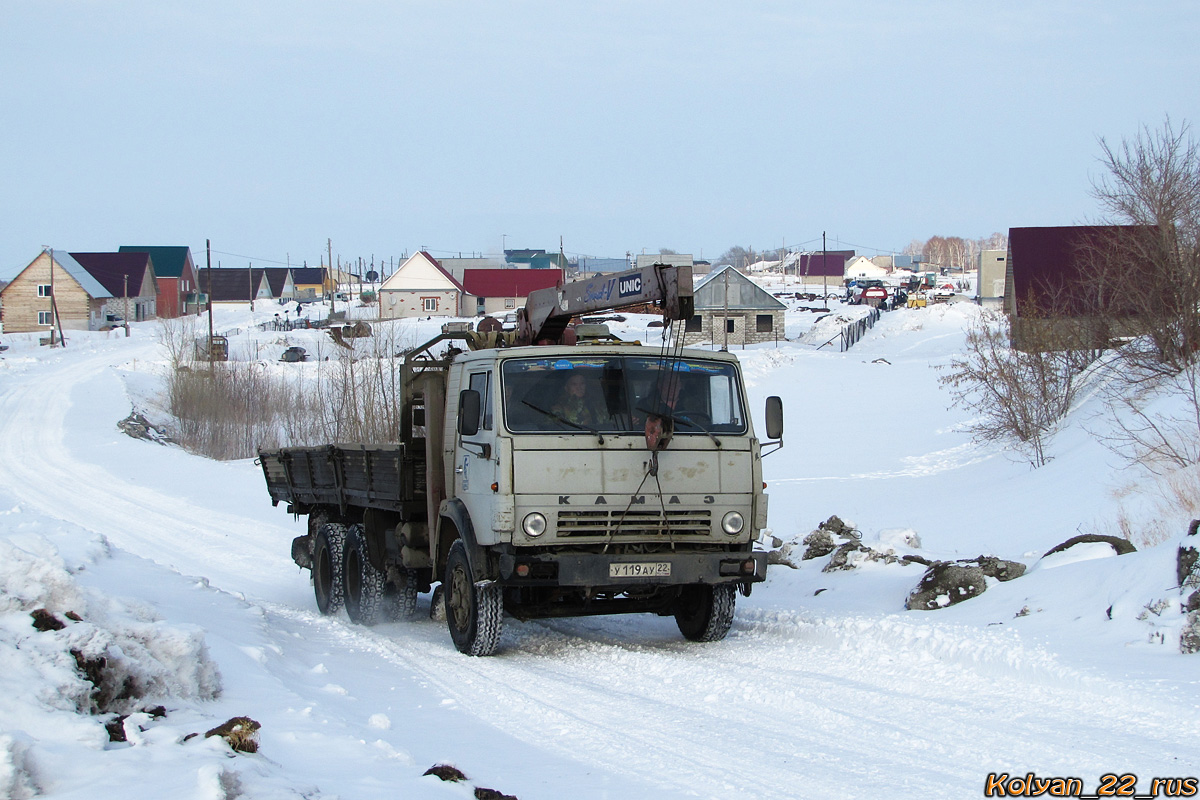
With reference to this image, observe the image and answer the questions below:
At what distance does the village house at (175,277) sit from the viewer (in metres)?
112

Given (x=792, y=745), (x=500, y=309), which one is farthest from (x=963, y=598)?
(x=500, y=309)

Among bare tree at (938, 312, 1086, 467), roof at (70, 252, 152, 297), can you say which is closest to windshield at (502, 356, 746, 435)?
bare tree at (938, 312, 1086, 467)

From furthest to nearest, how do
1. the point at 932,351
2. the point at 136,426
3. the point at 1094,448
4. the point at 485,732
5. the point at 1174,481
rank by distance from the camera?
the point at 932,351, the point at 136,426, the point at 1094,448, the point at 1174,481, the point at 485,732

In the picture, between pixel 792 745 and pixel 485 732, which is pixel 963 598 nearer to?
pixel 792 745

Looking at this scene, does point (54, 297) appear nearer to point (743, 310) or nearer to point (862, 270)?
point (743, 310)

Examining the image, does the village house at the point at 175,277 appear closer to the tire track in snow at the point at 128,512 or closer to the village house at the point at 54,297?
the village house at the point at 54,297

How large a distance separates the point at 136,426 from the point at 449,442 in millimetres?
31145

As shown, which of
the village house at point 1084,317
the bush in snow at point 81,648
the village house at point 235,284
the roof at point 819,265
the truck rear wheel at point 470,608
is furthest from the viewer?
the roof at point 819,265

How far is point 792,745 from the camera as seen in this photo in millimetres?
6426

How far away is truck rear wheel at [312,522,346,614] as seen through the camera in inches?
490

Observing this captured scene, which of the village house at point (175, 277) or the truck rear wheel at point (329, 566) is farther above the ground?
the village house at point (175, 277)

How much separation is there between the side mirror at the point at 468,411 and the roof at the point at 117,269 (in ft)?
307

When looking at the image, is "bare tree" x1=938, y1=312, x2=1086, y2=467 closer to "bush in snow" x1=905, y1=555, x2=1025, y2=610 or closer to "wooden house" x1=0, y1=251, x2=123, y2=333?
"bush in snow" x1=905, y1=555, x2=1025, y2=610

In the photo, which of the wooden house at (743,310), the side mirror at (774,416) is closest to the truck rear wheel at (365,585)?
the side mirror at (774,416)
